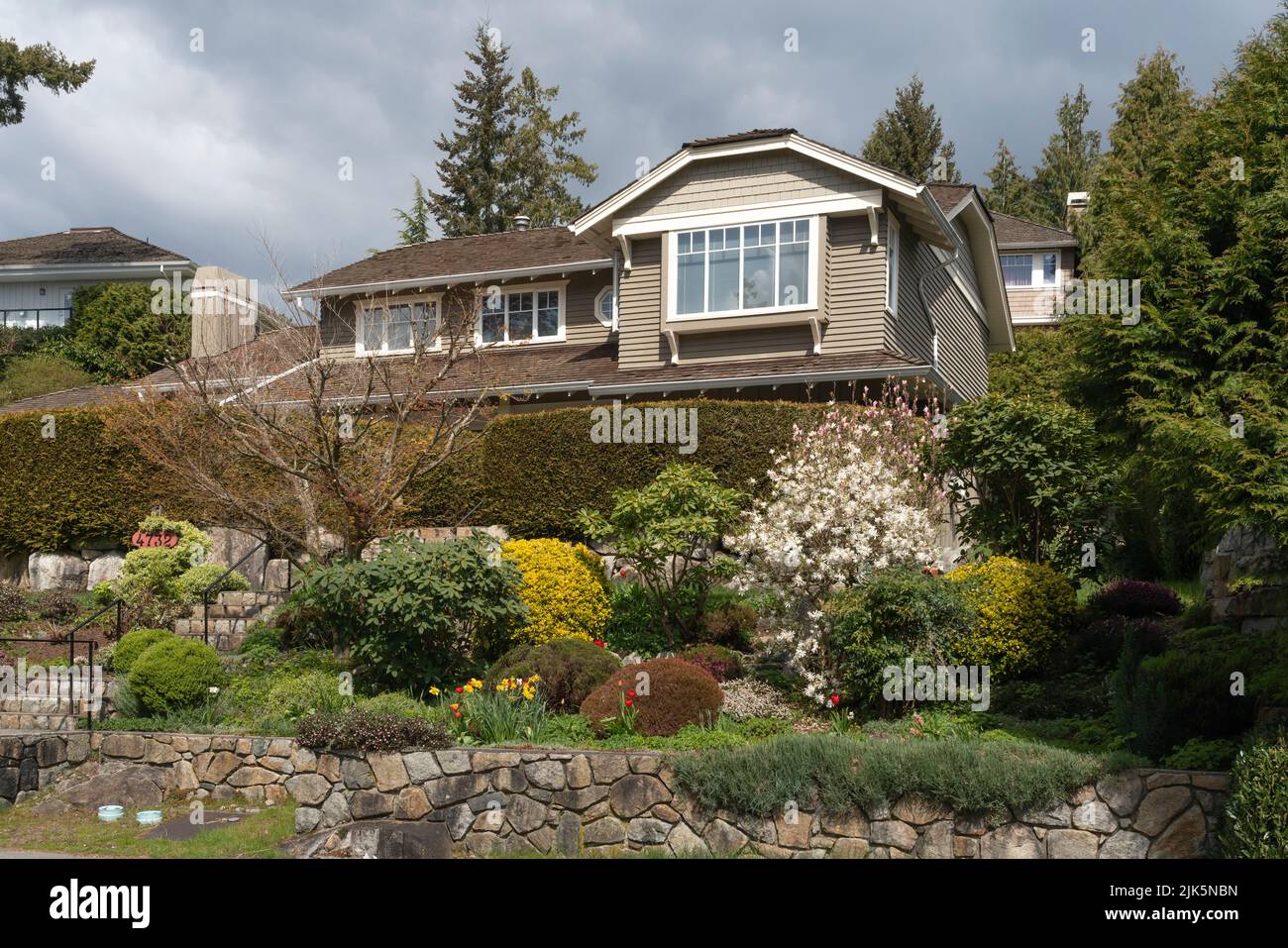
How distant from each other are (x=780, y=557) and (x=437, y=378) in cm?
556

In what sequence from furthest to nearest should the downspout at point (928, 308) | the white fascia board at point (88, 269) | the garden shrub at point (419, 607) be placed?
the white fascia board at point (88, 269) < the downspout at point (928, 308) < the garden shrub at point (419, 607)

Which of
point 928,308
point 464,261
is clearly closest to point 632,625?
point 928,308

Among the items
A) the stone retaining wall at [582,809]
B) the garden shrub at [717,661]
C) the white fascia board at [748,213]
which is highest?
the white fascia board at [748,213]

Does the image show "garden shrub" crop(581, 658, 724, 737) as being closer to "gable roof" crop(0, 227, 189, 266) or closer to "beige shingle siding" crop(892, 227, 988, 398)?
"beige shingle siding" crop(892, 227, 988, 398)

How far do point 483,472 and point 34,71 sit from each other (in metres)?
20.5

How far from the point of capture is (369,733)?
435 inches

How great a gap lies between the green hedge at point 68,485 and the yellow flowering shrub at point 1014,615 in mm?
14460

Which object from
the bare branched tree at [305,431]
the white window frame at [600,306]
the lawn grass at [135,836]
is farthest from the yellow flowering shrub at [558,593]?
the white window frame at [600,306]

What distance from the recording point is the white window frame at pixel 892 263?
69.2 ft

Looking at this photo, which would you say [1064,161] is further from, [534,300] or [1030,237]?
[534,300]

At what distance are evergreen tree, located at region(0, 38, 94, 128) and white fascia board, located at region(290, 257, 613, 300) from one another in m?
10.8

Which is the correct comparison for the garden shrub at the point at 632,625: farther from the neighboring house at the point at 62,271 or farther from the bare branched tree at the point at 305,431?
the neighboring house at the point at 62,271

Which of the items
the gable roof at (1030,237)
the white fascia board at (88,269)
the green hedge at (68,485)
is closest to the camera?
the green hedge at (68,485)

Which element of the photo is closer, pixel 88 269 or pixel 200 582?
pixel 200 582
